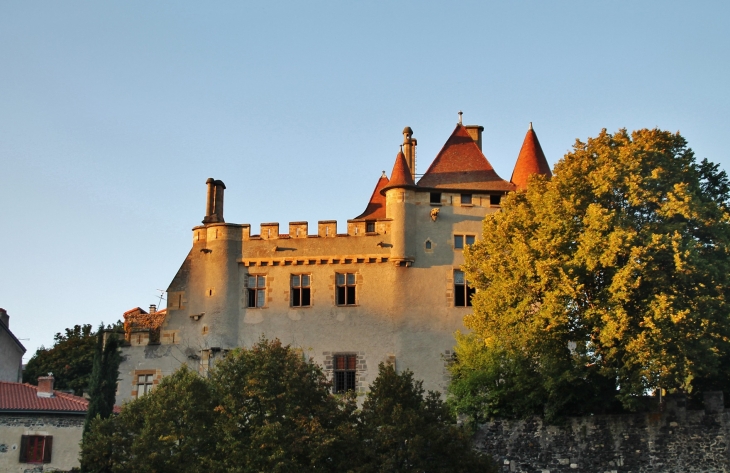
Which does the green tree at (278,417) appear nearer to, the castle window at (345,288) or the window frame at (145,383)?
the castle window at (345,288)

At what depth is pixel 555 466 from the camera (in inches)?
1342

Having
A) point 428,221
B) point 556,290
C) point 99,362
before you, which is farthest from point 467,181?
point 99,362

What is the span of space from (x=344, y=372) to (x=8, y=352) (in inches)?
717

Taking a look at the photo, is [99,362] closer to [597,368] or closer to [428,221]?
[428,221]

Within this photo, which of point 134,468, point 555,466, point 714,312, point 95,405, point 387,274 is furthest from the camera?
point 387,274

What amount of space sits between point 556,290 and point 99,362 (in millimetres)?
18363

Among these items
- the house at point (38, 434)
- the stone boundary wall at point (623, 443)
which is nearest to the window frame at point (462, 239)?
the stone boundary wall at point (623, 443)

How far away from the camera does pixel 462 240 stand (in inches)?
1614

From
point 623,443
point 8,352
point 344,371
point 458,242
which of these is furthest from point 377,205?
point 8,352

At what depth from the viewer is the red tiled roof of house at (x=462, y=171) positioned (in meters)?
41.5

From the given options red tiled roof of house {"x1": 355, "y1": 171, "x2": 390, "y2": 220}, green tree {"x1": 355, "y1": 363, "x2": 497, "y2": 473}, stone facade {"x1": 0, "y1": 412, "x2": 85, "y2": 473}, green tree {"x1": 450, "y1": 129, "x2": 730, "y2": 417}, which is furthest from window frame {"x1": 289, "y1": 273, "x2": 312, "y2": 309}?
green tree {"x1": 355, "y1": 363, "x2": 497, "y2": 473}

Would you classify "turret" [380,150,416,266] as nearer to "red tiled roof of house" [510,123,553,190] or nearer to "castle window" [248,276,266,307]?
"red tiled roof of house" [510,123,553,190]

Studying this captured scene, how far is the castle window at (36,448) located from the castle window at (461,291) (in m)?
17.6

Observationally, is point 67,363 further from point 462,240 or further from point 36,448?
point 462,240
